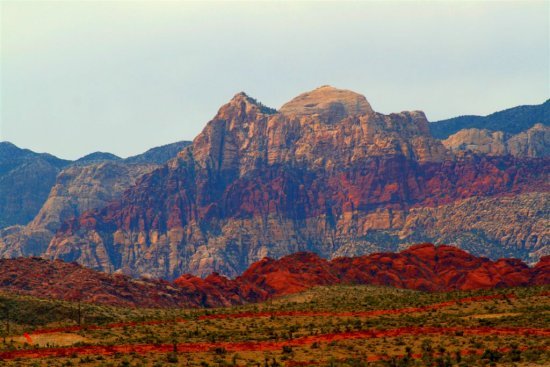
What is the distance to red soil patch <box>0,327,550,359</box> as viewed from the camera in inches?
3465

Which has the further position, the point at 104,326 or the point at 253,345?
the point at 104,326

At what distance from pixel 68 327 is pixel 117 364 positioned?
28984 millimetres

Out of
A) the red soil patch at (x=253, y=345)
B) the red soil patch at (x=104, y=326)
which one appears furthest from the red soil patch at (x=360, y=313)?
the red soil patch at (x=253, y=345)

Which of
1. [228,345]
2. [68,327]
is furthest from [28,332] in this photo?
[228,345]

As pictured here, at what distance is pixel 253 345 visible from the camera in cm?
A: 9300

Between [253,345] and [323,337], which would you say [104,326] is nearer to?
[253,345]

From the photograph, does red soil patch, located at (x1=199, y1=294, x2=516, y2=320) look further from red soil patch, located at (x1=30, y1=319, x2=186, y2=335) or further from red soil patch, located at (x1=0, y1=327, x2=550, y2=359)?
red soil patch, located at (x1=0, y1=327, x2=550, y2=359)

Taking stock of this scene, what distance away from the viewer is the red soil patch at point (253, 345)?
88000mm

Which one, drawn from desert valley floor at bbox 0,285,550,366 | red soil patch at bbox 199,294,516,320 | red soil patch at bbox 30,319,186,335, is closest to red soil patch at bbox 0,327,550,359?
desert valley floor at bbox 0,285,550,366

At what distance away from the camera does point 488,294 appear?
131 metres

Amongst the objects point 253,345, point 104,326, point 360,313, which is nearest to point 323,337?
point 253,345

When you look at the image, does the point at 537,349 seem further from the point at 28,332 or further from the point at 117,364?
the point at 28,332

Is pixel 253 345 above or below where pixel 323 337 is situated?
above

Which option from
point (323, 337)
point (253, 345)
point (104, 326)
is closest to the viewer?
point (253, 345)
